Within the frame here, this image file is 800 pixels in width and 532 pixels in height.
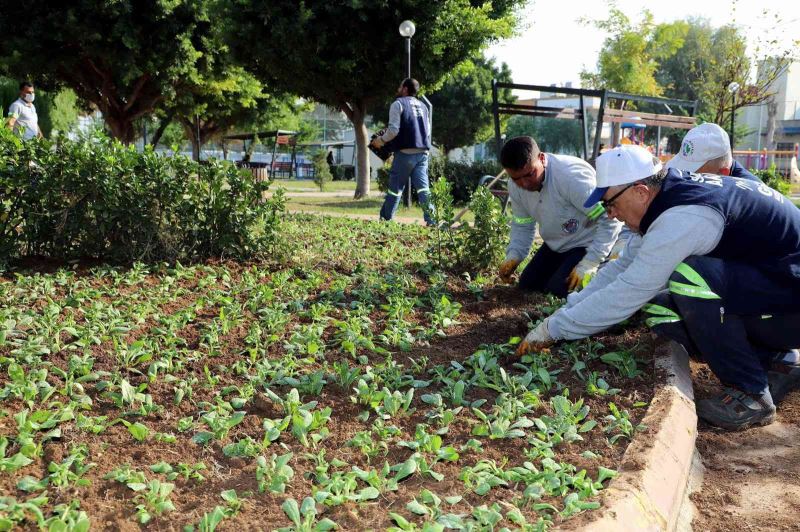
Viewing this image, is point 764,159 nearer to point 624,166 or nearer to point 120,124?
point 120,124

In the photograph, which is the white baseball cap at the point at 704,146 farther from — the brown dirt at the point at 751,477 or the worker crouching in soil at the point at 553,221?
the brown dirt at the point at 751,477

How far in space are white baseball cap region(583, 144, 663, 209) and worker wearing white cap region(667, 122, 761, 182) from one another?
144 centimetres

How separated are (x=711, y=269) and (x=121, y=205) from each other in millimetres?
3641

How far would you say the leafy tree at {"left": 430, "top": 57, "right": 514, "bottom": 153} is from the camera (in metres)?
32.1

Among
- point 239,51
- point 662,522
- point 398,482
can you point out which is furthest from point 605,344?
point 239,51

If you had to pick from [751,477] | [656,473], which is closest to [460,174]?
[751,477]

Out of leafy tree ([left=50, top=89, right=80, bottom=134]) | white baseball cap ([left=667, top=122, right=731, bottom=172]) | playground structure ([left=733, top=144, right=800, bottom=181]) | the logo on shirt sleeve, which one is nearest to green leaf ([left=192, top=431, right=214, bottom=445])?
the logo on shirt sleeve

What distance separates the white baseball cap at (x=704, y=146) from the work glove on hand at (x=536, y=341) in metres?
1.64

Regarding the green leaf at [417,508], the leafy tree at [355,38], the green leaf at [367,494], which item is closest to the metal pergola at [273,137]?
the leafy tree at [355,38]

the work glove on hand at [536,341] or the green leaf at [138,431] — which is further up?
the work glove on hand at [536,341]

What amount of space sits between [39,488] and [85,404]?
580 millimetres

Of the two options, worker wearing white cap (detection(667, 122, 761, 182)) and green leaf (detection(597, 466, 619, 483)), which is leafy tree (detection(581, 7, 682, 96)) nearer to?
worker wearing white cap (detection(667, 122, 761, 182))

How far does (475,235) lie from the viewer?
16.4 feet

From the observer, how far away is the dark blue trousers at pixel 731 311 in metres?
3.03
